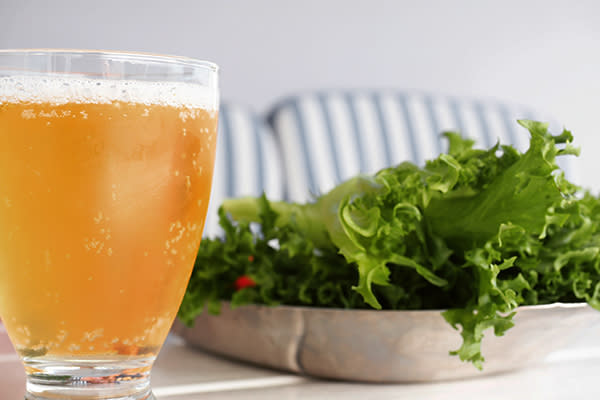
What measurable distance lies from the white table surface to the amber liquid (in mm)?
115

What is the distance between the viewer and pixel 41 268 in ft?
1.07

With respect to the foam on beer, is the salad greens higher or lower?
lower

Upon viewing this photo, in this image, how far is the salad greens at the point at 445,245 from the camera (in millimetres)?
394

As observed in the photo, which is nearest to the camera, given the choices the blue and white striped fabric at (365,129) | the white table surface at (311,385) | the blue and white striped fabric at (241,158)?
the white table surface at (311,385)

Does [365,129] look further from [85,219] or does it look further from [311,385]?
[85,219]

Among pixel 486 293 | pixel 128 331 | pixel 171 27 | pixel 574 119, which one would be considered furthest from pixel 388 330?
pixel 574 119

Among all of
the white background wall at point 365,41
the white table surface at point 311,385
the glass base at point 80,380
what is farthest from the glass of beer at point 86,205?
the white background wall at point 365,41

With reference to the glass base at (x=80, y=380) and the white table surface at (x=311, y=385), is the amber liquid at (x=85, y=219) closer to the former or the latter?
the glass base at (x=80, y=380)

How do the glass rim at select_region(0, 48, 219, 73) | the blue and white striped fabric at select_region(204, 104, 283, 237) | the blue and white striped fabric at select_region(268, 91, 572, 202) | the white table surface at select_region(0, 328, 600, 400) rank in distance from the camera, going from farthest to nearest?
1. the blue and white striped fabric at select_region(268, 91, 572, 202)
2. the blue and white striped fabric at select_region(204, 104, 283, 237)
3. the white table surface at select_region(0, 328, 600, 400)
4. the glass rim at select_region(0, 48, 219, 73)

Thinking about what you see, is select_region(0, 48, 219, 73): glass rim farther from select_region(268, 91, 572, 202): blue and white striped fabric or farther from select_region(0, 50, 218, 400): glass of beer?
select_region(268, 91, 572, 202): blue and white striped fabric

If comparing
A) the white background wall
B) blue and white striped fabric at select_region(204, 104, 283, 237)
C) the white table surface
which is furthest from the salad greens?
the white background wall

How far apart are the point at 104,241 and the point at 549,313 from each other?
297mm

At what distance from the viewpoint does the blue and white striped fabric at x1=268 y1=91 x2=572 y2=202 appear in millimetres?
2117

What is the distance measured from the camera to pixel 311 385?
0.47 metres
